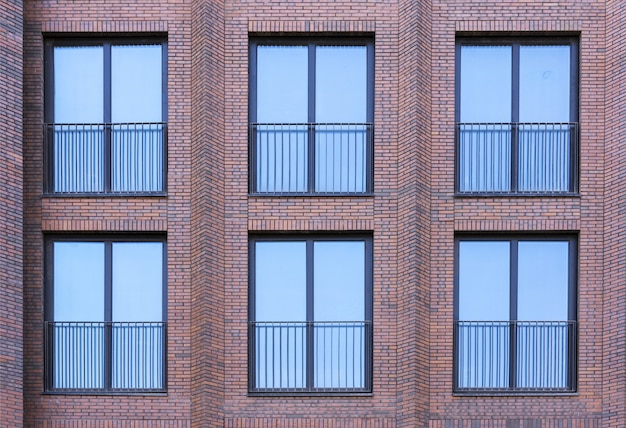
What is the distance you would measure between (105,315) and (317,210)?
4.35 metres

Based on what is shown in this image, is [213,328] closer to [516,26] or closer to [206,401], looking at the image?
[206,401]

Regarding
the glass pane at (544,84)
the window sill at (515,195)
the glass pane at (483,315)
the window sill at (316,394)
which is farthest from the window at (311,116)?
the window sill at (316,394)

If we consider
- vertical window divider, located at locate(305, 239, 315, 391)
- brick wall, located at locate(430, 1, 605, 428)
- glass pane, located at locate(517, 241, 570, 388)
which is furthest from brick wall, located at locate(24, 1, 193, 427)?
A: glass pane, located at locate(517, 241, 570, 388)

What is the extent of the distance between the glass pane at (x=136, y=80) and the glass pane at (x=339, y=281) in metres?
4.14

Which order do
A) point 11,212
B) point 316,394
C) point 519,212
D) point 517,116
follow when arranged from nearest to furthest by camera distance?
1. point 11,212
2. point 316,394
3. point 519,212
4. point 517,116

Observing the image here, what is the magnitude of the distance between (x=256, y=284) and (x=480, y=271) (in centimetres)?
414

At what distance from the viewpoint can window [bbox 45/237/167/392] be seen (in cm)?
1692

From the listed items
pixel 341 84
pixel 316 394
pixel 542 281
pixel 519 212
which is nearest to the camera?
pixel 316 394

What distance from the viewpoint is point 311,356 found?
16969 millimetres

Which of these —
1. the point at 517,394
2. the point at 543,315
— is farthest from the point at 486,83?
the point at 517,394

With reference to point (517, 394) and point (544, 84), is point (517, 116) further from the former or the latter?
point (517, 394)

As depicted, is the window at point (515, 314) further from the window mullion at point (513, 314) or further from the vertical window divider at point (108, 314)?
the vertical window divider at point (108, 314)

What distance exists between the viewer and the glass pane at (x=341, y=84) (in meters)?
17.5

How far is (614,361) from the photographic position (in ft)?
54.2
